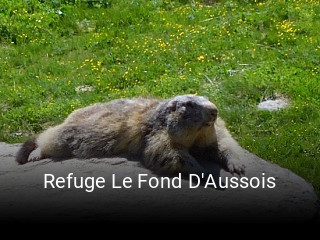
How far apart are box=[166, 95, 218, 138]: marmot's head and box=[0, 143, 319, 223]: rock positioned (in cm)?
50

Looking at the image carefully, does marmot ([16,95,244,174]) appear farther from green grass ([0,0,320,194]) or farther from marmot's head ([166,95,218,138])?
green grass ([0,0,320,194])

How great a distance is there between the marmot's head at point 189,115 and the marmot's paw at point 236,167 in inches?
17.5

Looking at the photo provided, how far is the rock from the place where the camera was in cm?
688

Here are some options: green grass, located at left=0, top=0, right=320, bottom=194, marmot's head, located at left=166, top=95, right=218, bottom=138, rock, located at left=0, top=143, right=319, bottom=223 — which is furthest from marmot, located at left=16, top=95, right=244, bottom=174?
green grass, located at left=0, top=0, right=320, bottom=194

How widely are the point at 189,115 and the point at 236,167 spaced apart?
0.72 metres

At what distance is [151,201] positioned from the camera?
23.1 feet

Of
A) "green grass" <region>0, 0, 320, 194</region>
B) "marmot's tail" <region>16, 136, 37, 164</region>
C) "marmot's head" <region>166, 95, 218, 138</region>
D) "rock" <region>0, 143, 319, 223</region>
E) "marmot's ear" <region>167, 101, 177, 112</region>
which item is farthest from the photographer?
"green grass" <region>0, 0, 320, 194</region>

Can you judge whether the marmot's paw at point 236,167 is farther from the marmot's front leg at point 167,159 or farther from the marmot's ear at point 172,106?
the marmot's ear at point 172,106

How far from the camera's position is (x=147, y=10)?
16453 mm

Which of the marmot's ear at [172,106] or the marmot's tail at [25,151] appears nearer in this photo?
the marmot's ear at [172,106]

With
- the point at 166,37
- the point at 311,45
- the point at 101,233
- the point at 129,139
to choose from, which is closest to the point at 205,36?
the point at 166,37

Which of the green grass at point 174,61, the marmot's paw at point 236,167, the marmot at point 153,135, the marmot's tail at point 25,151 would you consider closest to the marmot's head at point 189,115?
the marmot at point 153,135

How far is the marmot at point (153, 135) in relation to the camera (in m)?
7.64

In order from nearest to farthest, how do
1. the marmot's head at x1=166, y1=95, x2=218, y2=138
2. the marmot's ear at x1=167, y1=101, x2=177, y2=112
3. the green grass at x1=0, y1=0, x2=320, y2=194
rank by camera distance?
the marmot's head at x1=166, y1=95, x2=218, y2=138, the marmot's ear at x1=167, y1=101, x2=177, y2=112, the green grass at x1=0, y1=0, x2=320, y2=194
